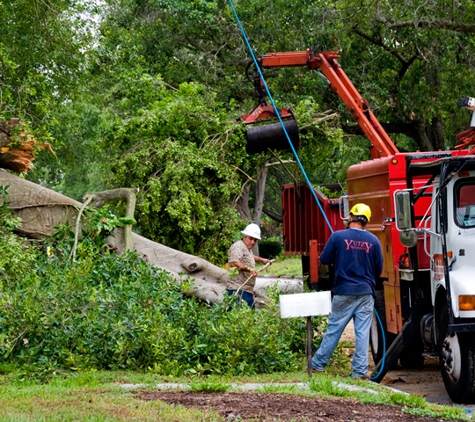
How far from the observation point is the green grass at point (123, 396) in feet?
22.5

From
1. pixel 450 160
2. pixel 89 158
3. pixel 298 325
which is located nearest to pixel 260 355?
pixel 298 325

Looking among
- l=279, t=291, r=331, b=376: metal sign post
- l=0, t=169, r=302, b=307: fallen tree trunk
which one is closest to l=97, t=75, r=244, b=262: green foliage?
l=0, t=169, r=302, b=307: fallen tree trunk

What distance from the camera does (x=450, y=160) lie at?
9.84m

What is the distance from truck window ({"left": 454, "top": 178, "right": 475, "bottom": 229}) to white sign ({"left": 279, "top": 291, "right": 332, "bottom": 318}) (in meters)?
1.80

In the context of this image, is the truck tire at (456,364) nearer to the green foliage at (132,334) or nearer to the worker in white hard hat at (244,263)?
the green foliage at (132,334)

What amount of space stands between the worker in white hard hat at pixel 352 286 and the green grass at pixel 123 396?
0.40 metres

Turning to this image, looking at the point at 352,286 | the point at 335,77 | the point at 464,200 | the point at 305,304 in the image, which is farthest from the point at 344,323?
the point at 335,77

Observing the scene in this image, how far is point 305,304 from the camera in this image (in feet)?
31.1

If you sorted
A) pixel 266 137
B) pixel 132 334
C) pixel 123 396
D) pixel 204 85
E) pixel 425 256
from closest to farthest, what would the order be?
1. pixel 123 396
2. pixel 132 334
3. pixel 425 256
4. pixel 266 137
5. pixel 204 85

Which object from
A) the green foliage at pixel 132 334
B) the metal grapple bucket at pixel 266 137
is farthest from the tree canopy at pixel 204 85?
the green foliage at pixel 132 334

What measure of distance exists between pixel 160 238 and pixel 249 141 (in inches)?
195

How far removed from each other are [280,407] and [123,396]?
143 centimetres

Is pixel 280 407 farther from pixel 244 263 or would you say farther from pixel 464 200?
pixel 244 263

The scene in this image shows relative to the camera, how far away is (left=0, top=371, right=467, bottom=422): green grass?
6.85 m
